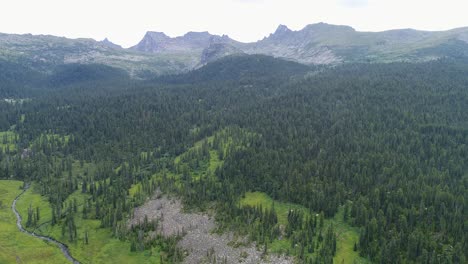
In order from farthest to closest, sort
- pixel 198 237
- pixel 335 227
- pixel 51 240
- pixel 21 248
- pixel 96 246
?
pixel 51 240 → pixel 96 246 → pixel 198 237 → pixel 335 227 → pixel 21 248

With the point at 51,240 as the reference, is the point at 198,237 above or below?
above

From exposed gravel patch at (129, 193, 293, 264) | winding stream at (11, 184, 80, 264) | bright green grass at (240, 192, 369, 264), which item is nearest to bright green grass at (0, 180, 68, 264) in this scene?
winding stream at (11, 184, 80, 264)

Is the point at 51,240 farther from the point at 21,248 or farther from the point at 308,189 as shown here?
the point at 308,189

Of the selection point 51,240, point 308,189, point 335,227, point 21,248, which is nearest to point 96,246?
point 51,240

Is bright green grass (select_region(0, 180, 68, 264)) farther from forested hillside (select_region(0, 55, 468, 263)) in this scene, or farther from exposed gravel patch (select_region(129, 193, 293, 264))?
exposed gravel patch (select_region(129, 193, 293, 264))

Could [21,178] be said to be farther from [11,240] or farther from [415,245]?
[415,245]

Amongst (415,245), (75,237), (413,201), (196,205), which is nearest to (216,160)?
(196,205)

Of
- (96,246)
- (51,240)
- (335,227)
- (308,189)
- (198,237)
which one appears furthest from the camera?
(308,189)
